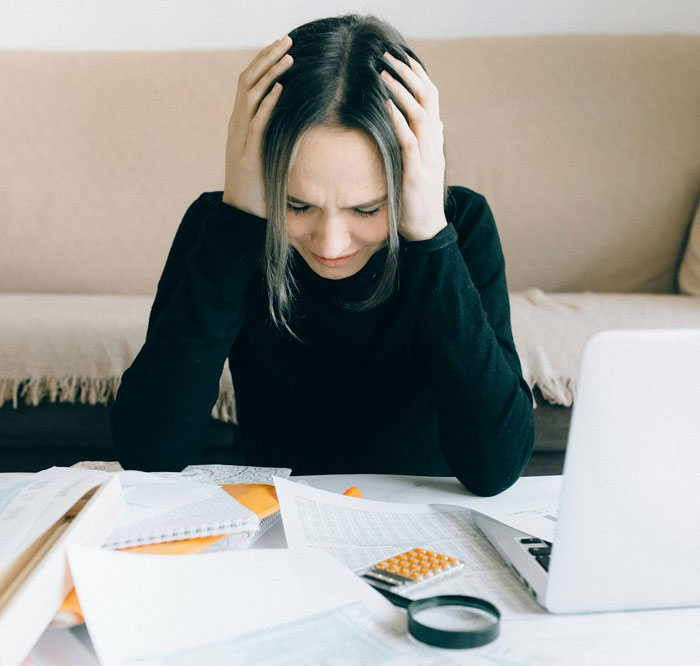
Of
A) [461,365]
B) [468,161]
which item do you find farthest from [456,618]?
[468,161]

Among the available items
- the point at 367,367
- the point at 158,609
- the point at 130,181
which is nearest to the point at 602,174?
the point at 130,181

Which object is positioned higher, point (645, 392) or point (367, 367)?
point (645, 392)

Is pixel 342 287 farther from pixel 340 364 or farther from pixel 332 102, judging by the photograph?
pixel 332 102

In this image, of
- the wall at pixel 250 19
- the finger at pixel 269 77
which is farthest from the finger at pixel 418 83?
the wall at pixel 250 19

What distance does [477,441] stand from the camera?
859 millimetres

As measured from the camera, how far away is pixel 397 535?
0.67 meters

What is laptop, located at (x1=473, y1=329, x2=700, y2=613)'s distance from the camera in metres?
0.48

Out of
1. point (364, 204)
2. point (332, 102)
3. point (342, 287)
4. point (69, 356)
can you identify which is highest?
point (332, 102)

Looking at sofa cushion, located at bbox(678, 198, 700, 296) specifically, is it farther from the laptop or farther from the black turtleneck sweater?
the laptop

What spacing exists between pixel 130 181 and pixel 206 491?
162cm

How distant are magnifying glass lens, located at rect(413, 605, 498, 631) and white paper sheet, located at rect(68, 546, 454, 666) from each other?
0.02m

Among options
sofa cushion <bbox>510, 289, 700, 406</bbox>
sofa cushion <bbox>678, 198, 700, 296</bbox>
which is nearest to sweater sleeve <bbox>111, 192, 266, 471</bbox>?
sofa cushion <bbox>510, 289, 700, 406</bbox>

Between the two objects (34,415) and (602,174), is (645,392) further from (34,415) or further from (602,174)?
(602,174)

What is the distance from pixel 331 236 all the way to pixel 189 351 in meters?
0.21
